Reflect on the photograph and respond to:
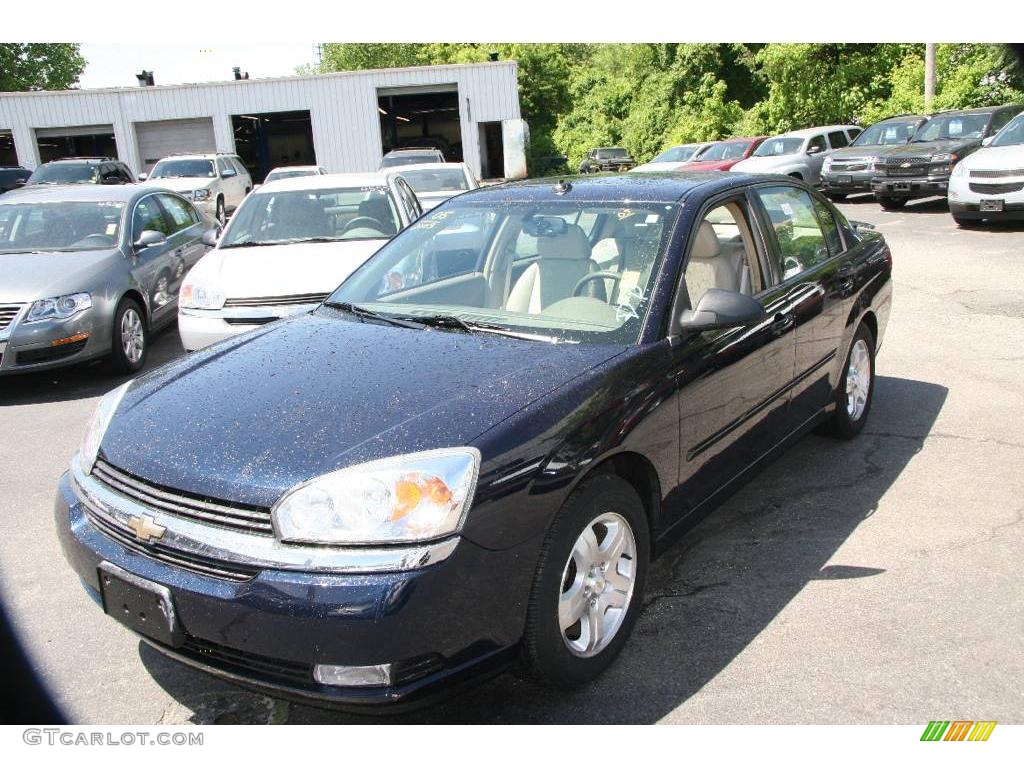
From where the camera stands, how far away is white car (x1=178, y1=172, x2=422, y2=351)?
6777 millimetres

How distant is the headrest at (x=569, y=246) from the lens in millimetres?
3793

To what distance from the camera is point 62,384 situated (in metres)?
7.38

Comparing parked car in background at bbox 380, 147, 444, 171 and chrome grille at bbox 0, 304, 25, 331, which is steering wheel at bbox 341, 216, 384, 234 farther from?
parked car in background at bbox 380, 147, 444, 171

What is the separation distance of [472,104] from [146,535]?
35304 mm

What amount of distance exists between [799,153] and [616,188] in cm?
1773

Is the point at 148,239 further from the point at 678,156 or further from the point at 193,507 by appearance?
the point at 678,156

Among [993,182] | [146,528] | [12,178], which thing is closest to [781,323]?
[146,528]

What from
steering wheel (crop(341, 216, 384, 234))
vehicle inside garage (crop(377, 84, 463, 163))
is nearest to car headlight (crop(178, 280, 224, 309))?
steering wheel (crop(341, 216, 384, 234))

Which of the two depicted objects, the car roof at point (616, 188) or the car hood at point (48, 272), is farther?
the car hood at point (48, 272)

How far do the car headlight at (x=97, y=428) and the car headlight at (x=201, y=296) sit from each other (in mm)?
3642

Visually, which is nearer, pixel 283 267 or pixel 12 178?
pixel 283 267

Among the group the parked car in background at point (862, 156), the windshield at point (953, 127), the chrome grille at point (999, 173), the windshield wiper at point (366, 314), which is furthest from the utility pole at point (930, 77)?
the windshield wiper at point (366, 314)

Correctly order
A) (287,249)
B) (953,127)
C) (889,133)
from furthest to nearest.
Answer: (889,133)
(953,127)
(287,249)
